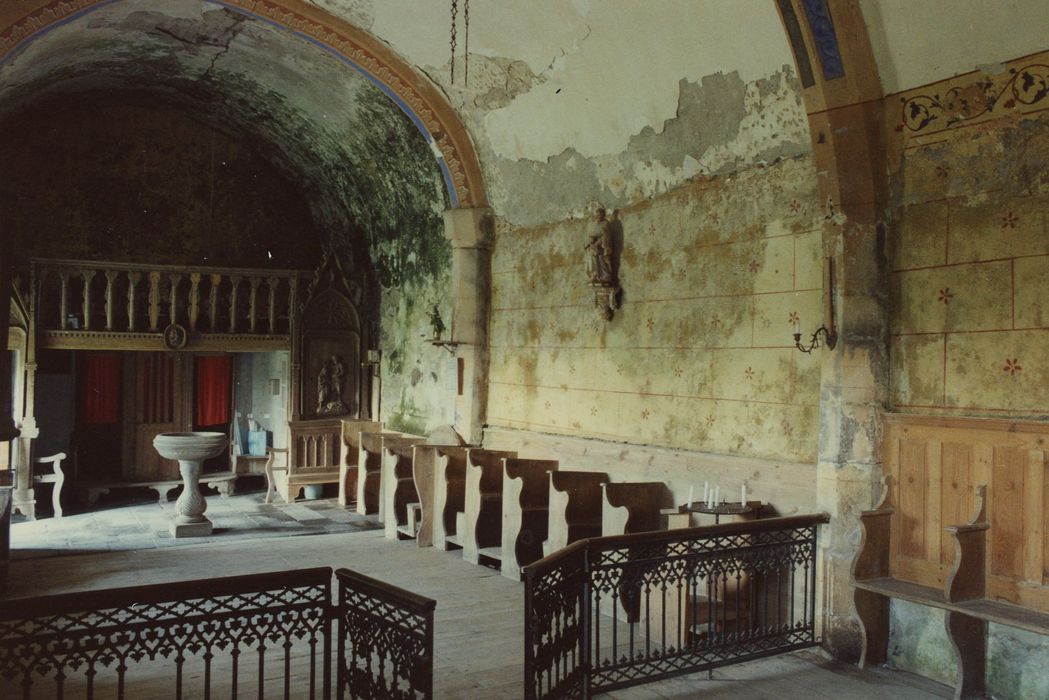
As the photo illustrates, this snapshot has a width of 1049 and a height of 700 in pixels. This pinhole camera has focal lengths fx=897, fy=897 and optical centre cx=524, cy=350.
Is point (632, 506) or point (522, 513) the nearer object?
point (632, 506)

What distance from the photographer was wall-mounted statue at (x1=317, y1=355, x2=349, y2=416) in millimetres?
10734

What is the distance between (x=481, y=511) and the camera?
732 centimetres

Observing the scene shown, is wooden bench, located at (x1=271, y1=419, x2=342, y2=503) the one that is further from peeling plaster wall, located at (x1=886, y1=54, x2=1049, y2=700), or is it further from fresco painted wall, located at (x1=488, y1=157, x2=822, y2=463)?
peeling plaster wall, located at (x1=886, y1=54, x2=1049, y2=700)

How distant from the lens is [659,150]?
6.71m

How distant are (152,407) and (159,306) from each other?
1281 mm

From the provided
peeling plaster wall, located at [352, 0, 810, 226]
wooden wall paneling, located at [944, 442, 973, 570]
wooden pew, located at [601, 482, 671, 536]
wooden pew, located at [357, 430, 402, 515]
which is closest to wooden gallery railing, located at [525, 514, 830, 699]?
wooden pew, located at [601, 482, 671, 536]

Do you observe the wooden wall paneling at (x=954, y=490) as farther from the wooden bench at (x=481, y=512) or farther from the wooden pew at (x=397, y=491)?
the wooden pew at (x=397, y=491)

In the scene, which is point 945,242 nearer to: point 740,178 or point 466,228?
point 740,178

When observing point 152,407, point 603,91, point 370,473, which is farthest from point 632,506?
point 152,407

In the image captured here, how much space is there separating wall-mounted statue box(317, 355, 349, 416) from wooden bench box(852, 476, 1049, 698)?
7248 mm

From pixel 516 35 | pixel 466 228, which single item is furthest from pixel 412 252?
pixel 516 35

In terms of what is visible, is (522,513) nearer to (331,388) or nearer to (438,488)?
(438,488)

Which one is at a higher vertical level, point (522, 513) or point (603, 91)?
point (603, 91)

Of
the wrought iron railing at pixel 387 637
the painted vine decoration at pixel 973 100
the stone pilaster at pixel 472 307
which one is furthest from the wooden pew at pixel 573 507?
the painted vine decoration at pixel 973 100
